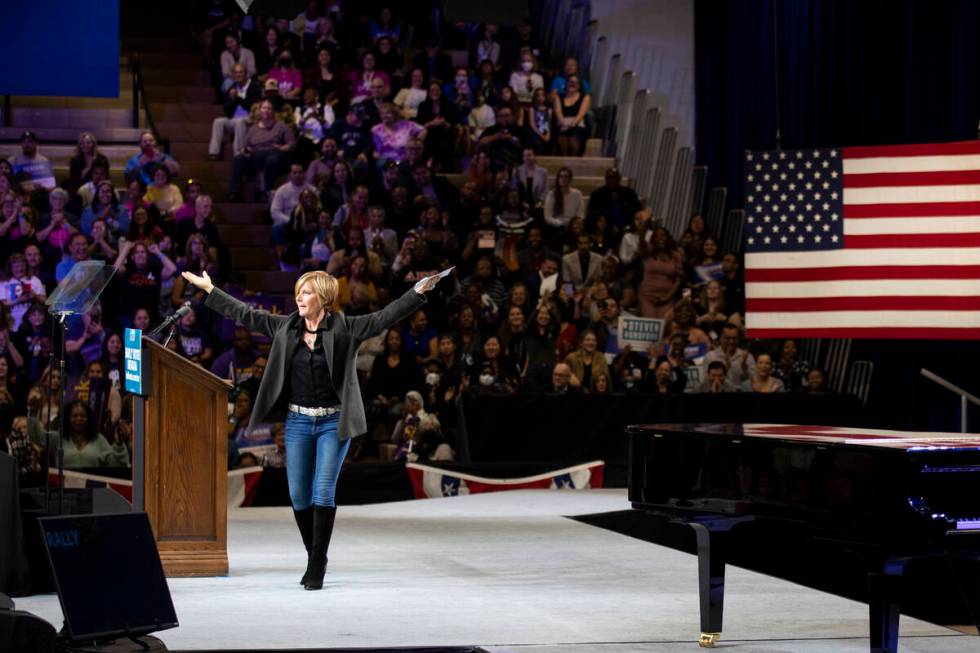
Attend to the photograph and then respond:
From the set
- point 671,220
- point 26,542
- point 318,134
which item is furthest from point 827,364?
point 26,542

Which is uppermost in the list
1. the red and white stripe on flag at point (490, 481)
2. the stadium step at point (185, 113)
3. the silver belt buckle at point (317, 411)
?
the stadium step at point (185, 113)

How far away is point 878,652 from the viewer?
5.46 m

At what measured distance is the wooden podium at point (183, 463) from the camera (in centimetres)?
814

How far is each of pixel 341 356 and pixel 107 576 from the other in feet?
7.95

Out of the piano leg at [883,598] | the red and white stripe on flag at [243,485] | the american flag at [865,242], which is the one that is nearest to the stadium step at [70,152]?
the red and white stripe on flag at [243,485]

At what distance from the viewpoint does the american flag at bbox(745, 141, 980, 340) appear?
41.9 feet

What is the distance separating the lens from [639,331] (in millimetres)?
14539

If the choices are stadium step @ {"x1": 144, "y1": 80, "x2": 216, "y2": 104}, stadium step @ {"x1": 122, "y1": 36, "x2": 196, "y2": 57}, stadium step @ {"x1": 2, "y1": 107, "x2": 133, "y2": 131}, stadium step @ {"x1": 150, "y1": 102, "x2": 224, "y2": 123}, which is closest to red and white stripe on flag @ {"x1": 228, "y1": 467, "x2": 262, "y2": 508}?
stadium step @ {"x1": 2, "y1": 107, "x2": 133, "y2": 131}

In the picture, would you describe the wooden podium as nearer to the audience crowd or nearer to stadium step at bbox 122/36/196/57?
the audience crowd

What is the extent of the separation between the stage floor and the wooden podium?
207mm

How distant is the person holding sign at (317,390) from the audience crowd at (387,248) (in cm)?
434

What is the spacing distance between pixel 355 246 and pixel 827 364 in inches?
189

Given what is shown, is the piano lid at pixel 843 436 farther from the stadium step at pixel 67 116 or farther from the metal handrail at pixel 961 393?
the stadium step at pixel 67 116

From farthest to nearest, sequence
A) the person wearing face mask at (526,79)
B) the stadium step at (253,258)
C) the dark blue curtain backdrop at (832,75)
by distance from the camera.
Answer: the person wearing face mask at (526,79)
the stadium step at (253,258)
the dark blue curtain backdrop at (832,75)
